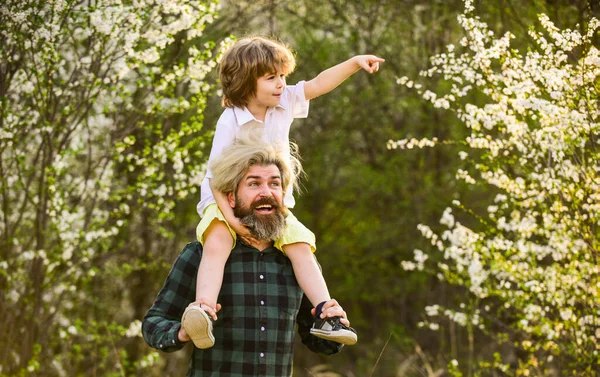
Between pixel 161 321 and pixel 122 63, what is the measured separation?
2531 mm

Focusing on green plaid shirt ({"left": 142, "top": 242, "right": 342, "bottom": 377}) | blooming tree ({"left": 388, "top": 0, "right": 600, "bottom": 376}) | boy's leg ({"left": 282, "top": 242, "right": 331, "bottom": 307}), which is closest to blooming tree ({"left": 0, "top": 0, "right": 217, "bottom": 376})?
blooming tree ({"left": 388, "top": 0, "right": 600, "bottom": 376})

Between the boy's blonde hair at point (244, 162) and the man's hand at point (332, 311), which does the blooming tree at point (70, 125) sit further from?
the man's hand at point (332, 311)

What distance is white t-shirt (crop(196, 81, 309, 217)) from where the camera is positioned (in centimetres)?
319

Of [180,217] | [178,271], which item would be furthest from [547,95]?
[180,217]

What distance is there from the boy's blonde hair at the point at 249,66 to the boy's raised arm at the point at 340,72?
13 cm

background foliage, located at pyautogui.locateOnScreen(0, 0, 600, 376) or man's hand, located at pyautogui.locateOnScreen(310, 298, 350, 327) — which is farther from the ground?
background foliage, located at pyautogui.locateOnScreen(0, 0, 600, 376)

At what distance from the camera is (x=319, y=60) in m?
9.64

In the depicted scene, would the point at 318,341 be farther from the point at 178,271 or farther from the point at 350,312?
the point at 350,312

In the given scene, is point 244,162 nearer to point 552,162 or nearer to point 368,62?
point 368,62

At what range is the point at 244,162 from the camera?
116 inches

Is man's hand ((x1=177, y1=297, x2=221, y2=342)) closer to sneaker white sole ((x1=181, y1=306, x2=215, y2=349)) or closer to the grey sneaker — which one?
sneaker white sole ((x1=181, y1=306, x2=215, y2=349))

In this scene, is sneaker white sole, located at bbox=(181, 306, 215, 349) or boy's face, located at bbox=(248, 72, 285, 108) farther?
boy's face, located at bbox=(248, 72, 285, 108)

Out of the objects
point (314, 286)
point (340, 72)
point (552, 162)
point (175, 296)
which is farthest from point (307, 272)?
point (552, 162)

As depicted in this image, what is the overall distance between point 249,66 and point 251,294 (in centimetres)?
95
